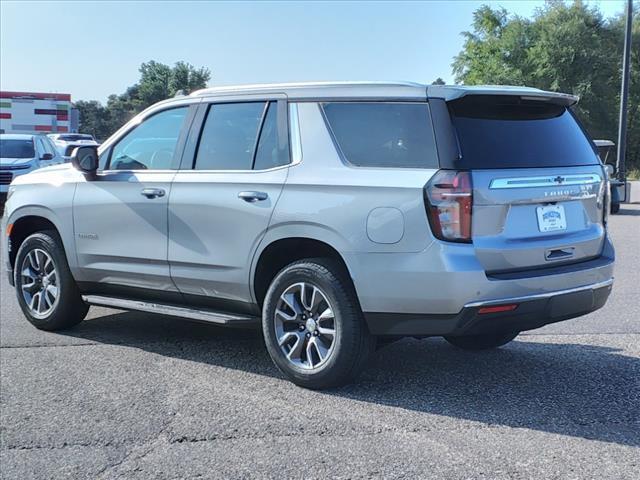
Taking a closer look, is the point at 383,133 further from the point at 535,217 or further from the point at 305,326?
the point at 305,326

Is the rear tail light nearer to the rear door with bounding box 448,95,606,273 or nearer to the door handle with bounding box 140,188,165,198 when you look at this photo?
the rear door with bounding box 448,95,606,273

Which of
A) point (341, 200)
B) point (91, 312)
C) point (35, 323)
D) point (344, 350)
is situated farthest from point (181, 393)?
point (91, 312)

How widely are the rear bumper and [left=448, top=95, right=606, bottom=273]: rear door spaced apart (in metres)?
0.20

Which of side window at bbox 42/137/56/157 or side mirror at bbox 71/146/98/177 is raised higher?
side window at bbox 42/137/56/157

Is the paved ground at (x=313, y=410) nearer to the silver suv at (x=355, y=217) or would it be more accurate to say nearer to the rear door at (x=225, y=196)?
the silver suv at (x=355, y=217)

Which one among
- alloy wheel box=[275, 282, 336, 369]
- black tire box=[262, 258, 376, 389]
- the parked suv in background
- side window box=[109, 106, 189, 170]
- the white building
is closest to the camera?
black tire box=[262, 258, 376, 389]

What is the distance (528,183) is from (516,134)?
38 centimetres

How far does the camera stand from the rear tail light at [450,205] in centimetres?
425

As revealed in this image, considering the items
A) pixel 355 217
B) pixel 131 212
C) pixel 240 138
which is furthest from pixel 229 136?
pixel 355 217

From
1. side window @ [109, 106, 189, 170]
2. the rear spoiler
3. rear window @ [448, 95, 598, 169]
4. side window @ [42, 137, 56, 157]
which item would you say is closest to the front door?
side window @ [109, 106, 189, 170]

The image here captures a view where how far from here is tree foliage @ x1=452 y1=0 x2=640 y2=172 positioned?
1516 inches

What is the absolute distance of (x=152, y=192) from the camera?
568 cm

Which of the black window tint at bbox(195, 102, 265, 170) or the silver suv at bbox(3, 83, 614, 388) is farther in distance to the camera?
the black window tint at bbox(195, 102, 265, 170)

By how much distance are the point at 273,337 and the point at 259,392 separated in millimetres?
369
